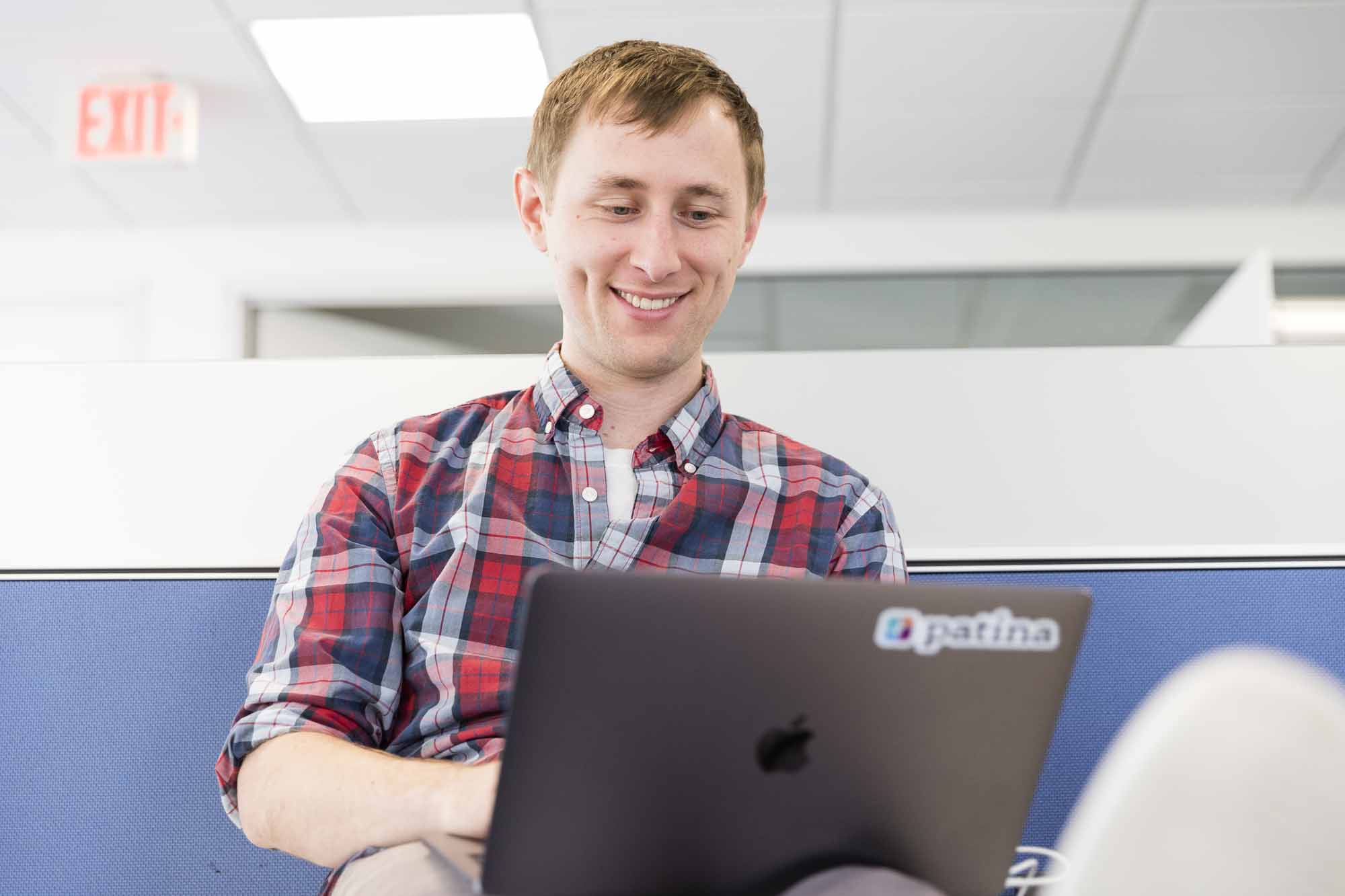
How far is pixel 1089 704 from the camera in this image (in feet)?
3.79

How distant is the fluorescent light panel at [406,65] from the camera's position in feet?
9.66

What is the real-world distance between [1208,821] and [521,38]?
9.63 feet

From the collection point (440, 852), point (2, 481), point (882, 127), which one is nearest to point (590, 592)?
point (440, 852)

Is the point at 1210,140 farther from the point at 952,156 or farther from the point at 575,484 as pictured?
the point at 575,484

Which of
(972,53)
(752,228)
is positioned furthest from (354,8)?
(752,228)

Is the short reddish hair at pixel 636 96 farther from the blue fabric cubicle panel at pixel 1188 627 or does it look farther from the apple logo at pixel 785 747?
the apple logo at pixel 785 747

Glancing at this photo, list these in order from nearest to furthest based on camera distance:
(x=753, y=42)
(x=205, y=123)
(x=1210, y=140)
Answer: (x=753, y=42) < (x=205, y=123) < (x=1210, y=140)

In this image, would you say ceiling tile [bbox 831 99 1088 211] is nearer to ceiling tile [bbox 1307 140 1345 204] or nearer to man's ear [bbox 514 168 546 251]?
ceiling tile [bbox 1307 140 1345 204]

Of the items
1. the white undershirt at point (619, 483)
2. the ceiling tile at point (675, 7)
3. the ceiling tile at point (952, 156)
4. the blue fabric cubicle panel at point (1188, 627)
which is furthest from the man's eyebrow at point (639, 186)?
the ceiling tile at point (952, 156)

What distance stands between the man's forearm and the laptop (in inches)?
3.4

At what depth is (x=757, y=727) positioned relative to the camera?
0.53 metres

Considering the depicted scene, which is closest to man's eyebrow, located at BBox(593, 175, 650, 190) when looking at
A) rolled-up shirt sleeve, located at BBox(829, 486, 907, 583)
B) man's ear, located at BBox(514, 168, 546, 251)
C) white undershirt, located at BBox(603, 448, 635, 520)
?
man's ear, located at BBox(514, 168, 546, 251)

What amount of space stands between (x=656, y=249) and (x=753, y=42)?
2.19 metres

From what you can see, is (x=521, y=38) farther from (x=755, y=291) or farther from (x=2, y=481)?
(x=2, y=481)
